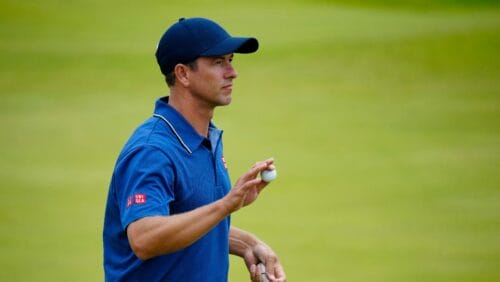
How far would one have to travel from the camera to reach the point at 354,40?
987 centimetres

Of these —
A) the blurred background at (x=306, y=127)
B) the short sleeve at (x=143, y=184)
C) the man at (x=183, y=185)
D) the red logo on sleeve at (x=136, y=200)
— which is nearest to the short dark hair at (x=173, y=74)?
the man at (x=183, y=185)

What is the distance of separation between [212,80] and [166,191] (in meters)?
0.46

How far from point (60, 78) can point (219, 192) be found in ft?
18.8

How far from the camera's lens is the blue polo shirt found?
11.0ft

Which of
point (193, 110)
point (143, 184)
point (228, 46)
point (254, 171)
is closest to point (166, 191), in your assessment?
point (143, 184)

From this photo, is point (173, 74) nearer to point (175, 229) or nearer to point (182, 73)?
point (182, 73)

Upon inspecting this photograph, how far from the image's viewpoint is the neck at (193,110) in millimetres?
3688

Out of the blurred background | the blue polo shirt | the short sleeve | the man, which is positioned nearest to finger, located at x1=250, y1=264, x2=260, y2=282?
the man

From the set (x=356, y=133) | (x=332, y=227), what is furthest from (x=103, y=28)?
(x=332, y=227)

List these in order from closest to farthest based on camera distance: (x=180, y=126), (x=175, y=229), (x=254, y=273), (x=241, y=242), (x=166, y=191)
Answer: (x=175, y=229) → (x=166, y=191) → (x=180, y=126) → (x=254, y=273) → (x=241, y=242)

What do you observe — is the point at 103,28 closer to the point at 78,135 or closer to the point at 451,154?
the point at 78,135

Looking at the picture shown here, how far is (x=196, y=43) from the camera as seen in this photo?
3.68 m

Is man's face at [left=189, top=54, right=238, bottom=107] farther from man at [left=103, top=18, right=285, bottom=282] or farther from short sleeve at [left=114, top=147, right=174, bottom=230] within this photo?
short sleeve at [left=114, top=147, right=174, bottom=230]

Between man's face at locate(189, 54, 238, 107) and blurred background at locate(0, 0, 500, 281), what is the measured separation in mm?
2577
